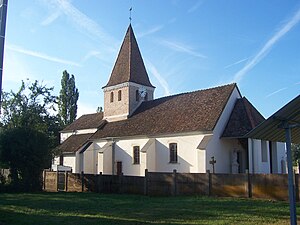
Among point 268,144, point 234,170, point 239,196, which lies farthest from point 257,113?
point 239,196

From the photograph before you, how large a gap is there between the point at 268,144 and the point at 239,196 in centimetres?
1365

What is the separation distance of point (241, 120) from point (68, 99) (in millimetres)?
41727

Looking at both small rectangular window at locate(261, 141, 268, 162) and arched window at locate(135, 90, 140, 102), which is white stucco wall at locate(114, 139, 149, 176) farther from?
small rectangular window at locate(261, 141, 268, 162)

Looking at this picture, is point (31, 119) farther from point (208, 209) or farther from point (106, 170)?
point (208, 209)

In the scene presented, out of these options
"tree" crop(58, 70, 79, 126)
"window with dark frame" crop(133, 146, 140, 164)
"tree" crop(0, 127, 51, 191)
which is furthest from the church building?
"tree" crop(58, 70, 79, 126)

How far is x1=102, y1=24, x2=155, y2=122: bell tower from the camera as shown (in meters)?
42.4

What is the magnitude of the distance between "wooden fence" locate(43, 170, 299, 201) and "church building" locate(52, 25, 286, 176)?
6614 millimetres

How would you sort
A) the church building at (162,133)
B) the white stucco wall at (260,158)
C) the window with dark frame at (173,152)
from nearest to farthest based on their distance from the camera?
the white stucco wall at (260,158) → the church building at (162,133) → the window with dark frame at (173,152)

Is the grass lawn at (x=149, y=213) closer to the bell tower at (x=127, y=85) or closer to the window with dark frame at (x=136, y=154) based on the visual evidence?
the window with dark frame at (x=136, y=154)

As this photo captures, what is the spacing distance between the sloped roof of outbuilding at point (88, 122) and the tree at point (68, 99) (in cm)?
1473

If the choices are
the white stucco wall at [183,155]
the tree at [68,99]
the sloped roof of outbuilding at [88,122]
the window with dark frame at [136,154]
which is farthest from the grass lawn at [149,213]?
the tree at [68,99]

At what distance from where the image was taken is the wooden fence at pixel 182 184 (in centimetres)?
1973

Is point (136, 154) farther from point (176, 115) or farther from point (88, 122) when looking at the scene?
point (88, 122)

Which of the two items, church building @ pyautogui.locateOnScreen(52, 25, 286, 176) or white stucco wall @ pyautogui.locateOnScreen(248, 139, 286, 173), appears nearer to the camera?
white stucco wall @ pyautogui.locateOnScreen(248, 139, 286, 173)
